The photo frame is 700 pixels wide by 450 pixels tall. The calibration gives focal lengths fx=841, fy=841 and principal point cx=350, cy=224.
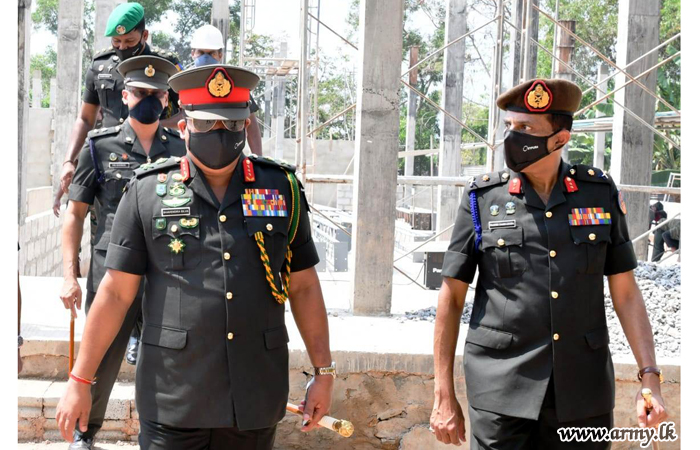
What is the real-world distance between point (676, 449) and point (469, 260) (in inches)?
109

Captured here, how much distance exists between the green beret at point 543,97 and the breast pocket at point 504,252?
1.67 feet

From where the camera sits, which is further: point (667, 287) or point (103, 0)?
point (103, 0)

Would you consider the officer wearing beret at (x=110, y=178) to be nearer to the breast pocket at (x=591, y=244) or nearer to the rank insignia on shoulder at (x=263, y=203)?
the rank insignia on shoulder at (x=263, y=203)

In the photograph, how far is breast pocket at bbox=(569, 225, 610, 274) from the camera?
326cm

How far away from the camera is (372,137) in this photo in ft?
20.6

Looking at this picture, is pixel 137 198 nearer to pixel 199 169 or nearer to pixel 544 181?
pixel 199 169

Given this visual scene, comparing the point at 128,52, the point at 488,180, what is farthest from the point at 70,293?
the point at 488,180

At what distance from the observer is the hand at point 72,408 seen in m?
2.91

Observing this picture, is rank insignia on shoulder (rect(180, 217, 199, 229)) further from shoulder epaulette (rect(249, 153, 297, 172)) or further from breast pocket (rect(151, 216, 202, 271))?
shoulder epaulette (rect(249, 153, 297, 172))

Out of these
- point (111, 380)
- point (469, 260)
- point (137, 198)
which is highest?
point (137, 198)

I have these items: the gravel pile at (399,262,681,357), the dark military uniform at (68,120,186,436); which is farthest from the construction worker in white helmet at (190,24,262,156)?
the gravel pile at (399,262,681,357)

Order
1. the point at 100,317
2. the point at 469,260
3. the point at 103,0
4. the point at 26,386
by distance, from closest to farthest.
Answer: the point at 100,317 → the point at 469,260 → the point at 26,386 → the point at 103,0

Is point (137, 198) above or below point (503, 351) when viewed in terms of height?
above

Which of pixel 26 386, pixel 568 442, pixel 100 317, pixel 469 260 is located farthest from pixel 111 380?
pixel 568 442
